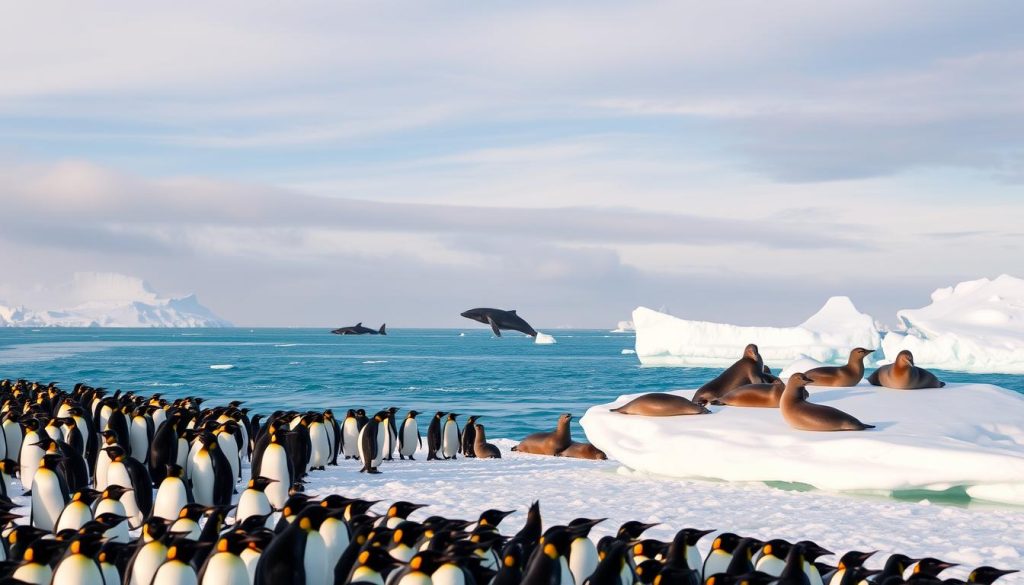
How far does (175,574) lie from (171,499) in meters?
2.86

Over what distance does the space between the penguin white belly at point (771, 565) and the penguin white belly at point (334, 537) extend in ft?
8.25

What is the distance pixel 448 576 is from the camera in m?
4.75

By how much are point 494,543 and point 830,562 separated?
119 inches

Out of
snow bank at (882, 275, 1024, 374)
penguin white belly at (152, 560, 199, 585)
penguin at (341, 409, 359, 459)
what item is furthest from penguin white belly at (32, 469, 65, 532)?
snow bank at (882, 275, 1024, 374)

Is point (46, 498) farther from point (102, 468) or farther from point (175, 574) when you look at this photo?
point (175, 574)

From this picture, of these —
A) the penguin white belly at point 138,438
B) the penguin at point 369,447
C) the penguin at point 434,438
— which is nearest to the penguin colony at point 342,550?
the penguin white belly at point 138,438

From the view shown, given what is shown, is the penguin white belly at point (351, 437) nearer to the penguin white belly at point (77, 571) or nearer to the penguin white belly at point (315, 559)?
the penguin white belly at point (315, 559)

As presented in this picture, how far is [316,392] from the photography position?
132 feet

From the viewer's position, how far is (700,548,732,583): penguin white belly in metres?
6.03

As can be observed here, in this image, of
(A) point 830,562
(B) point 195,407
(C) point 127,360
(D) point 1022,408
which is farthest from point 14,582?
(C) point 127,360

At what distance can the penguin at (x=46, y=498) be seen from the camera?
25.8 ft

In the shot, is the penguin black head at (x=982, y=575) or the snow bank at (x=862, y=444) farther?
the snow bank at (x=862, y=444)

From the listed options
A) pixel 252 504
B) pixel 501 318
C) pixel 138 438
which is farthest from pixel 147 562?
pixel 501 318

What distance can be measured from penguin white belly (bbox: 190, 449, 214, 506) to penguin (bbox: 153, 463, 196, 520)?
143 centimetres
